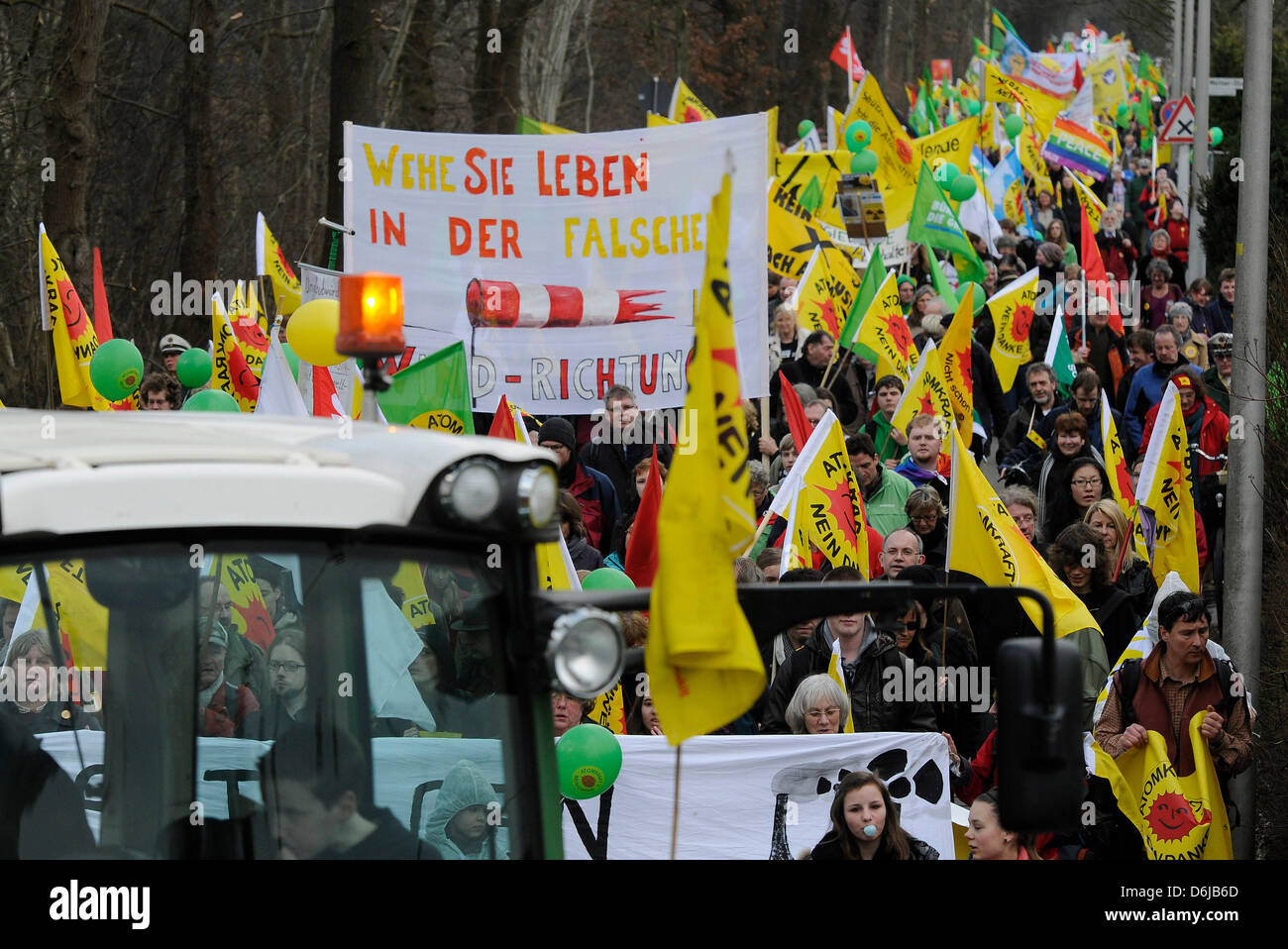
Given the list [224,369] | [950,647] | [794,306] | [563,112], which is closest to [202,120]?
[794,306]

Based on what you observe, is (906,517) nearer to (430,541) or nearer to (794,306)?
(794,306)

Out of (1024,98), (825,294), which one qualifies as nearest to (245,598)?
(825,294)

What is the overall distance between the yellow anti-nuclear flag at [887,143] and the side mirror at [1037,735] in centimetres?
1953

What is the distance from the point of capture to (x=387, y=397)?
376 inches

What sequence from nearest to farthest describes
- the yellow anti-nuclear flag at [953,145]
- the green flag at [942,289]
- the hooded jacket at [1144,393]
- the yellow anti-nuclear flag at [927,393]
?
the yellow anti-nuclear flag at [927,393] < the hooded jacket at [1144,393] < the green flag at [942,289] < the yellow anti-nuclear flag at [953,145]

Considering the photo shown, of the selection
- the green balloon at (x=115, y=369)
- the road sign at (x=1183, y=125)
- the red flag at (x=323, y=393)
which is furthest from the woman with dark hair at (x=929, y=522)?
the road sign at (x=1183, y=125)

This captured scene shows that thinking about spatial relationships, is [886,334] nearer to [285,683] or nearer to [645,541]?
[645,541]

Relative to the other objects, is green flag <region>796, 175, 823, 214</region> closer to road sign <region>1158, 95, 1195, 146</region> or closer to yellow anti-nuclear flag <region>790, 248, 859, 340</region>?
yellow anti-nuclear flag <region>790, 248, 859, 340</region>

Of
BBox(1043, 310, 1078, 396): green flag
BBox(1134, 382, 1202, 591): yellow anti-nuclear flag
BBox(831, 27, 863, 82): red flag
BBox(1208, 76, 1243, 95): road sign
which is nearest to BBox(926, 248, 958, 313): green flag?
BBox(1043, 310, 1078, 396): green flag

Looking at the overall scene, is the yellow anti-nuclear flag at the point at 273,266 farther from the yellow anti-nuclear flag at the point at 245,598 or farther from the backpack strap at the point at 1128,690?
the yellow anti-nuclear flag at the point at 245,598

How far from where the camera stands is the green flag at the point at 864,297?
14.0 m

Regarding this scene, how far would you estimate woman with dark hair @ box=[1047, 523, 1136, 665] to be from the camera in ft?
26.7

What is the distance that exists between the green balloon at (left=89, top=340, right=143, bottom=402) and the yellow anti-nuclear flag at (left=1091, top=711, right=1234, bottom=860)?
5.08 meters
